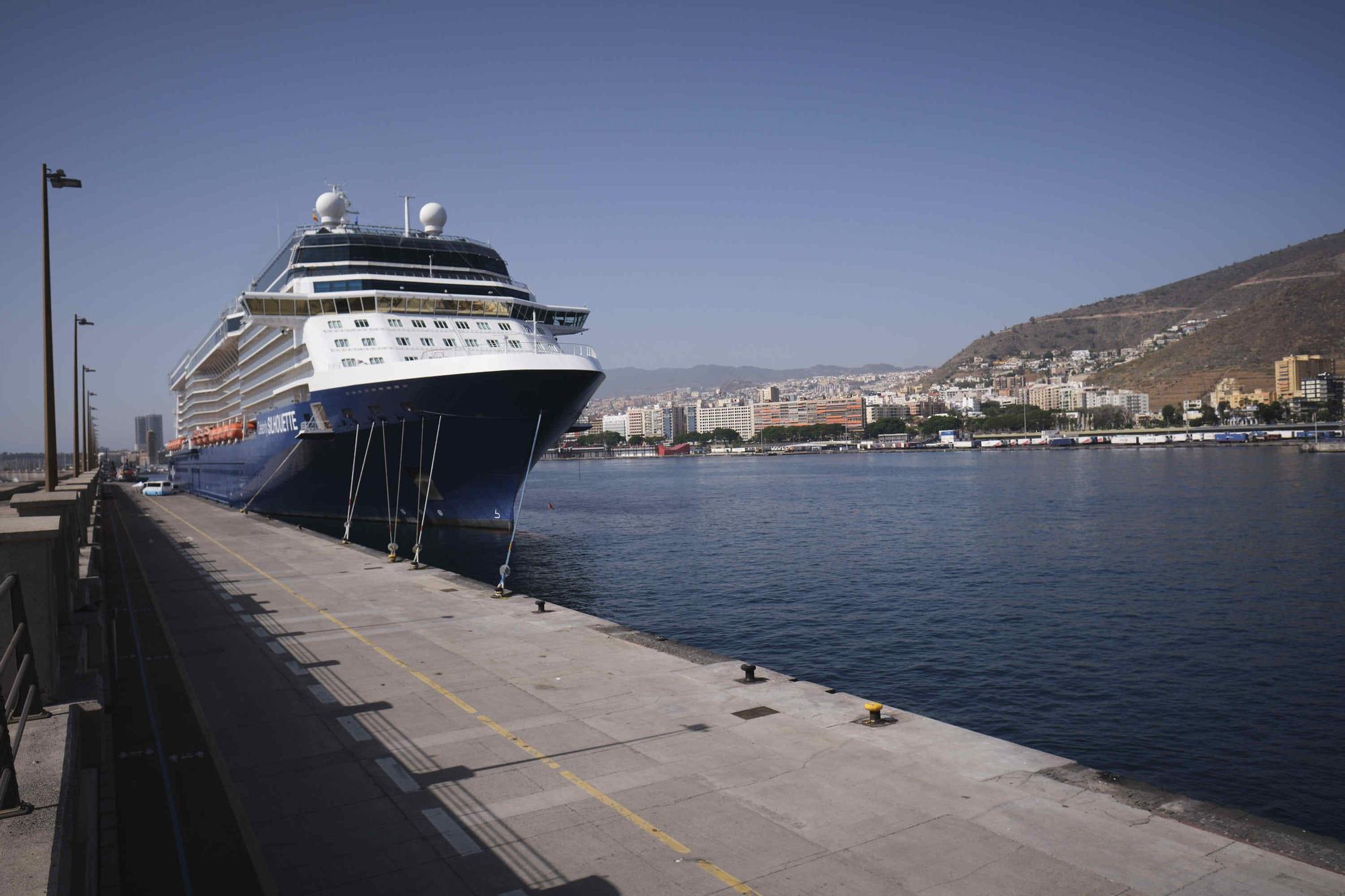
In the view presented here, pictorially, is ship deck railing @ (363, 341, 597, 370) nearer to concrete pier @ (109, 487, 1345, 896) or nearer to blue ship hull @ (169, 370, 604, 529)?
blue ship hull @ (169, 370, 604, 529)

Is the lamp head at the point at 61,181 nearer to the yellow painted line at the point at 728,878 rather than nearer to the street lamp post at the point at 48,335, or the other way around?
the street lamp post at the point at 48,335

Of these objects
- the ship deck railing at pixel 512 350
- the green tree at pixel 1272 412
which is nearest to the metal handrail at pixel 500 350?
the ship deck railing at pixel 512 350

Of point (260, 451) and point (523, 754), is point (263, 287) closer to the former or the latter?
point (260, 451)

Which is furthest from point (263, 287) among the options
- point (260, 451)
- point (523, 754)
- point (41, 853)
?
point (41, 853)

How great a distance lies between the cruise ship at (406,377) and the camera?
1291 inches

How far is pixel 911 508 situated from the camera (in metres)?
58.5

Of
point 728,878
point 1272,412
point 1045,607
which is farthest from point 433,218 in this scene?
point 1272,412

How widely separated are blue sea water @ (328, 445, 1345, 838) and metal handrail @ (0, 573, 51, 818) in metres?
13.6

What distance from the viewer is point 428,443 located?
34844 mm

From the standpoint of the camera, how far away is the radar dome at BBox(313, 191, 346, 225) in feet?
156

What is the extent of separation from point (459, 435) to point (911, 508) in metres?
34.4

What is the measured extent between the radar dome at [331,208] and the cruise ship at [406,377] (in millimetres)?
114

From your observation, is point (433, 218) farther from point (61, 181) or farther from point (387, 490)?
point (61, 181)

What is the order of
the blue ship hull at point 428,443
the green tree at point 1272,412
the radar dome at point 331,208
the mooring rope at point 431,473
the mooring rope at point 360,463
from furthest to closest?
the green tree at point 1272,412 → the radar dome at point 331,208 → the mooring rope at point 360,463 → the mooring rope at point 431,473 → the blue ship hull at point 428,443
